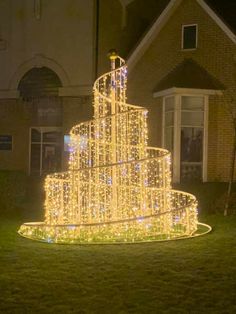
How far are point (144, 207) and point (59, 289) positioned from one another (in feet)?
15.0

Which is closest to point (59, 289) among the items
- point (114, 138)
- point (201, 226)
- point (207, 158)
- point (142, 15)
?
point (114, 138)

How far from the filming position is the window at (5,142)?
22.7 m

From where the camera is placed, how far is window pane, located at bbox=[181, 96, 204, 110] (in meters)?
17.9

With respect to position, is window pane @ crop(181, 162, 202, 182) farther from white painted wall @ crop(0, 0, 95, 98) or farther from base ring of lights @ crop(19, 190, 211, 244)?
base ring of lights @ crop(19, 190, 211, 244)

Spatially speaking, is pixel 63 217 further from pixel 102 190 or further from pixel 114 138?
pixel 114 138

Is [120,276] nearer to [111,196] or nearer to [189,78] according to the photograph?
[111,196]

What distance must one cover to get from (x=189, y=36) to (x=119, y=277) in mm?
12281

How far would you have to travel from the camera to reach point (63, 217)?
441 inches

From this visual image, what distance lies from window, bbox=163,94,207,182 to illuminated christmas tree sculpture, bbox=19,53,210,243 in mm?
5665

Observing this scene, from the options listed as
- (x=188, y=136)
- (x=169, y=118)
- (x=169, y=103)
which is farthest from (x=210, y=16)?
(x=188, y=136)

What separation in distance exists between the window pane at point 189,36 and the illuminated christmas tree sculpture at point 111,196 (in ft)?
22.9

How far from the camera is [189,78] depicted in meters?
17.9

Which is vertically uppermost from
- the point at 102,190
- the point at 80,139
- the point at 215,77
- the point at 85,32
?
the point at 85,32

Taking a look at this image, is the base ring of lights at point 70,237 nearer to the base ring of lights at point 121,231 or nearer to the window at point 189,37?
the base ring of lights at point 121,231
